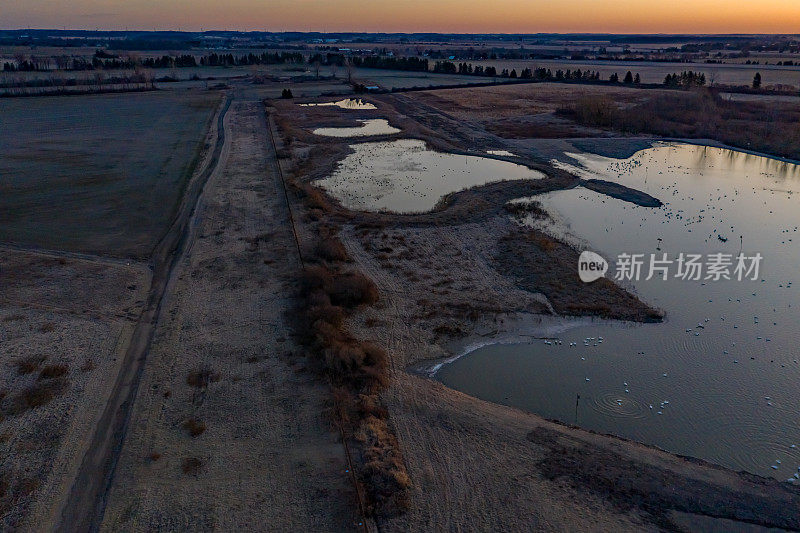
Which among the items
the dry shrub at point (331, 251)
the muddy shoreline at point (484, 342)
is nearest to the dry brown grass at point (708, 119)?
the muddy shoreline at point (484, 342)

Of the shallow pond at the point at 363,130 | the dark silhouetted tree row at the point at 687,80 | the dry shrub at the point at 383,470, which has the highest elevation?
the dark silhouetted tree row at the point at 687,80

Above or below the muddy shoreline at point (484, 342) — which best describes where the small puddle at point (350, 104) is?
above

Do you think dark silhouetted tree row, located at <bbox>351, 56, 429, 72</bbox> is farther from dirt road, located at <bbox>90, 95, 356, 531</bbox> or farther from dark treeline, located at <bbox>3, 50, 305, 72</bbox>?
dirt road, located at <bbox>90, 95, 356, 531</bbox>

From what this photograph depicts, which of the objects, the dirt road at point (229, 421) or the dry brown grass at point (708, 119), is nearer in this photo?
the dirt road at point (229, 421)

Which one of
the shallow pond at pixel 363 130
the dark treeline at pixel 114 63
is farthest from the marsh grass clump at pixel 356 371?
the dark treeline at pixel 114 63

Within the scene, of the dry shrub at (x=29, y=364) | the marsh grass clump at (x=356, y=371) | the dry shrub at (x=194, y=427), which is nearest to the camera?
the marsh grass clump at (x=356, y=371)

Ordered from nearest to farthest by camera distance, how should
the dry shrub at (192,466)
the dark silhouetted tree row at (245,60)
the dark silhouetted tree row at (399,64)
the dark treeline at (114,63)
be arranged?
1. the dry shrub at (192,466)
2. the dark treeline at (114,63)
3. the dark silhouetted tree row at (399,64)
4. the dark silhouetted tree row at (245,60)

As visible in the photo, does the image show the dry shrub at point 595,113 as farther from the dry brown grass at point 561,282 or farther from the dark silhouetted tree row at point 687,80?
the dry brown grass at point 561,282
